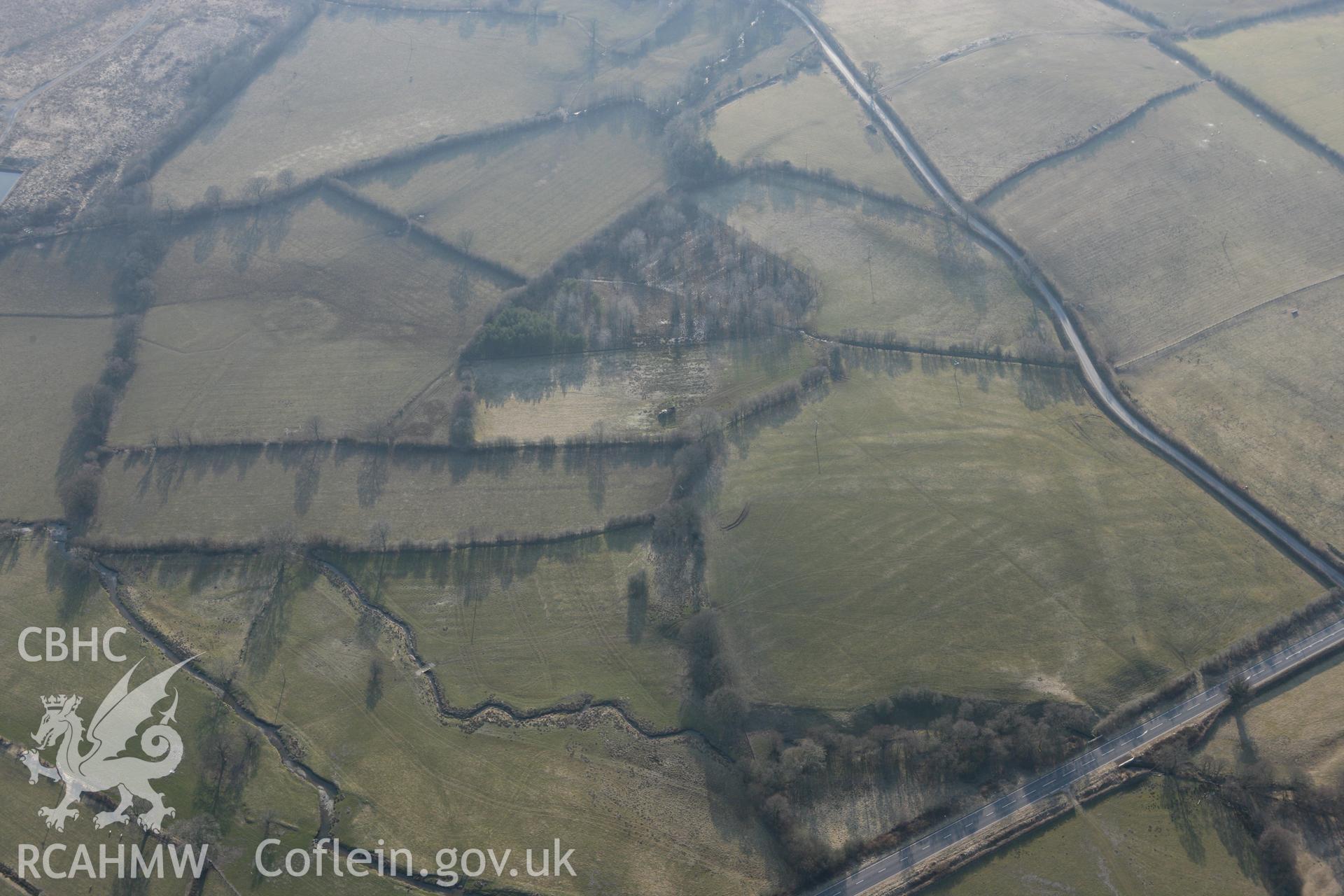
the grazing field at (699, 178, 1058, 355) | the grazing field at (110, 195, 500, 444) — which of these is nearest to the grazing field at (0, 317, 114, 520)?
the grazing field at (110, 195, 500, 444)

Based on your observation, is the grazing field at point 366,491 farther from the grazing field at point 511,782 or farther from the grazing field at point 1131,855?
the grazing field at point 1131,855

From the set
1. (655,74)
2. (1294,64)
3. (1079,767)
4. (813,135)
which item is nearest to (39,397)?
(655,74)

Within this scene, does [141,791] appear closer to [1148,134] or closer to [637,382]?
[637,382]

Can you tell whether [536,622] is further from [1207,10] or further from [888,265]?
[1207,10]

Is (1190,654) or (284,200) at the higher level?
(284,200)

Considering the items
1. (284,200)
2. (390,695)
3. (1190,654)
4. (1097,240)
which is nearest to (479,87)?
(284,200)

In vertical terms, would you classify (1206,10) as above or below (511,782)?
above
